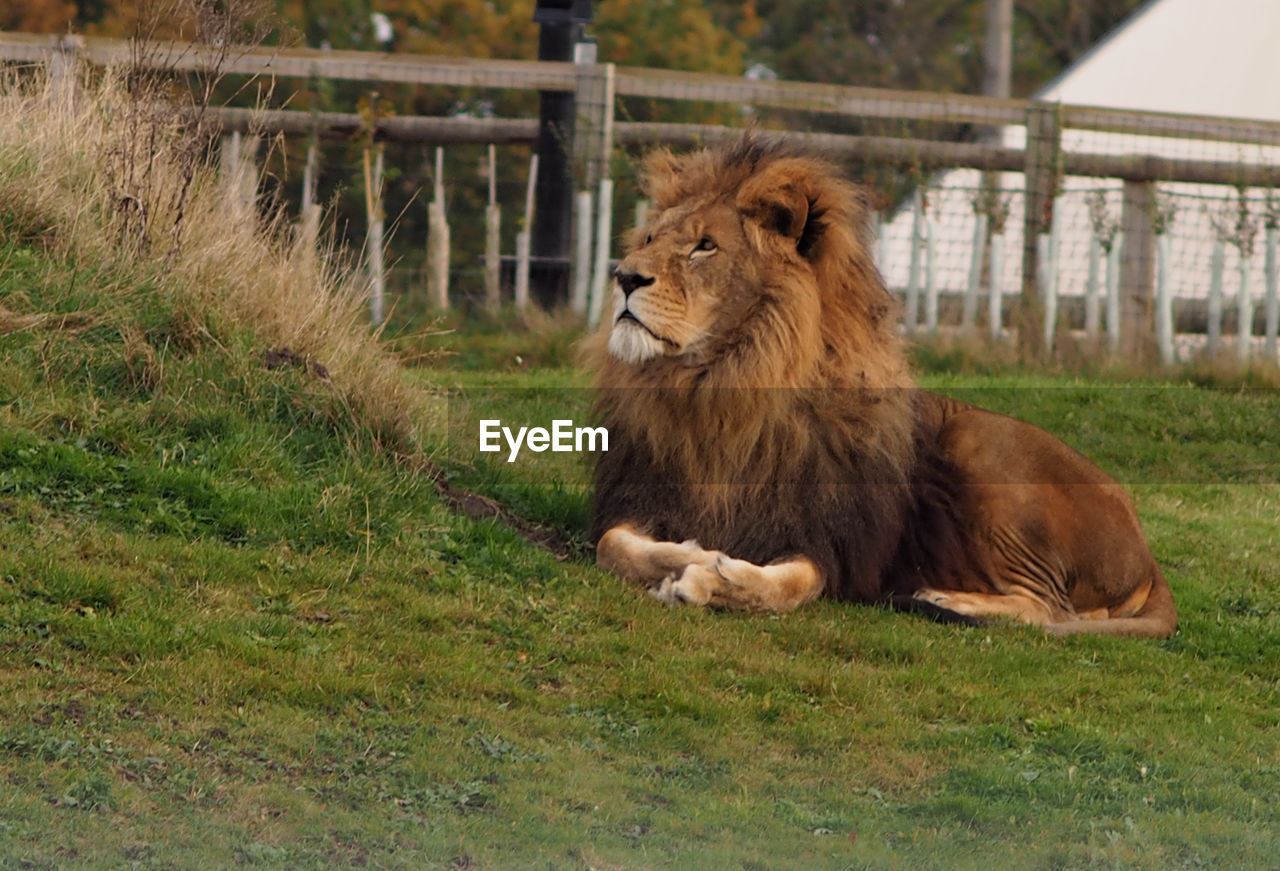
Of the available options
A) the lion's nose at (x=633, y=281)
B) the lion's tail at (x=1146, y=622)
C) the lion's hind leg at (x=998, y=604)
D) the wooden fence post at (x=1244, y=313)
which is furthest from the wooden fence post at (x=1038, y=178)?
the lion's nose at (x=633, y=281)

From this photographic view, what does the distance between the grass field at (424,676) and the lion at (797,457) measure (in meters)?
0.27

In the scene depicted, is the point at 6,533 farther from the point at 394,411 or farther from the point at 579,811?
the point at 579,811

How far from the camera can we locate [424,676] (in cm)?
595

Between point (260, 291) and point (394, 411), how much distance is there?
3.21 ft

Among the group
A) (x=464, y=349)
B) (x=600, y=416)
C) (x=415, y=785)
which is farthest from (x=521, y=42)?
(x=415, y=785)

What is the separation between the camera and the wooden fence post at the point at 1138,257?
587 inches

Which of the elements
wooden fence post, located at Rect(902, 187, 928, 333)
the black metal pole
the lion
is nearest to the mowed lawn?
the lion

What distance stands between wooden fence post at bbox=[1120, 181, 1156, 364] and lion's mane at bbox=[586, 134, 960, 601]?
8.08 metres

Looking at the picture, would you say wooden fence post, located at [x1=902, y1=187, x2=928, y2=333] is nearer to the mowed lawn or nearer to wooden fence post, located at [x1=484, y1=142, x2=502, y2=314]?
wooden fence post, located at [x1=484, y1=142, x2=502, y2=314]

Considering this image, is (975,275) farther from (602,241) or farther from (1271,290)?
(602,241)

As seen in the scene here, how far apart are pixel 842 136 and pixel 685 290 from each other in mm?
8264

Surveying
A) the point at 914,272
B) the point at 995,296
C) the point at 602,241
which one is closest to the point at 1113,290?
the point at 995,296

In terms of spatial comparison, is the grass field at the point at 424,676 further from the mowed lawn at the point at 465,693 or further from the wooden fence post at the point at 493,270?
the wooden fence post at the point at 493,270

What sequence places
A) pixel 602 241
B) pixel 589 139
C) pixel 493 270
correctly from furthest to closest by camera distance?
→ pixel 493 270
pixel 589 139
pixel 602 241
